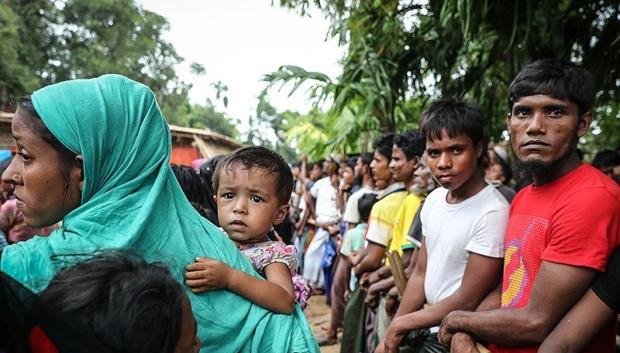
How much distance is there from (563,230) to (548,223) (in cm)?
11

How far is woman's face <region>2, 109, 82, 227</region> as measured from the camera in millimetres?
1239

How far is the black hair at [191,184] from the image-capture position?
2891mm

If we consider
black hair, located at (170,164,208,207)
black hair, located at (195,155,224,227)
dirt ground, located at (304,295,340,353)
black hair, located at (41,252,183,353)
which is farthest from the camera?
dirt ground, located at (304,295,340,353)

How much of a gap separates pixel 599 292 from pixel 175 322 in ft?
4.55

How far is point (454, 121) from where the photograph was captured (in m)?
2.63

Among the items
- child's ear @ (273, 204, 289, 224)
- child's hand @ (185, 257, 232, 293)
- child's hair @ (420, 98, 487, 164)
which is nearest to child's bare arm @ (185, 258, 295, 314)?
child's hand @ (185, 257, 232, 293)

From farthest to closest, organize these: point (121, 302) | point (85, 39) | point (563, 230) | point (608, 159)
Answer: point (85, 39) < point (608, 159) < point (563, 230) < point (121, 302)

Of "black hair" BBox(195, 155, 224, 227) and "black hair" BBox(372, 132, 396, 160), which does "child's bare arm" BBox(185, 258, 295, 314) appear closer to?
"black hair" BBox(195, 155, 224, 227)

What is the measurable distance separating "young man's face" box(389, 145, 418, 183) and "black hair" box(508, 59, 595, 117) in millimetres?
1754

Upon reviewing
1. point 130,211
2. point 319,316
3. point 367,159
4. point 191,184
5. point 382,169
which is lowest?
point 319,316

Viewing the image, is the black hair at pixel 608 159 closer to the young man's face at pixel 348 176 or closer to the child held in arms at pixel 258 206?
the young man's face at pixel 348 176

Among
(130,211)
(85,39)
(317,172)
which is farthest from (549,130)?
(85,39)

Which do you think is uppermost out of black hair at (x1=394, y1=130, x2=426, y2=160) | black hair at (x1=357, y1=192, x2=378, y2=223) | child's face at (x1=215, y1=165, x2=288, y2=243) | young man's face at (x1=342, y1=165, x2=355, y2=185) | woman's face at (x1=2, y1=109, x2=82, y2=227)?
woman's face at (x1=2, y1=109, x2=82, y2=227)

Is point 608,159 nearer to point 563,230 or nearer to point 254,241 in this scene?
Answer: point 563,230
